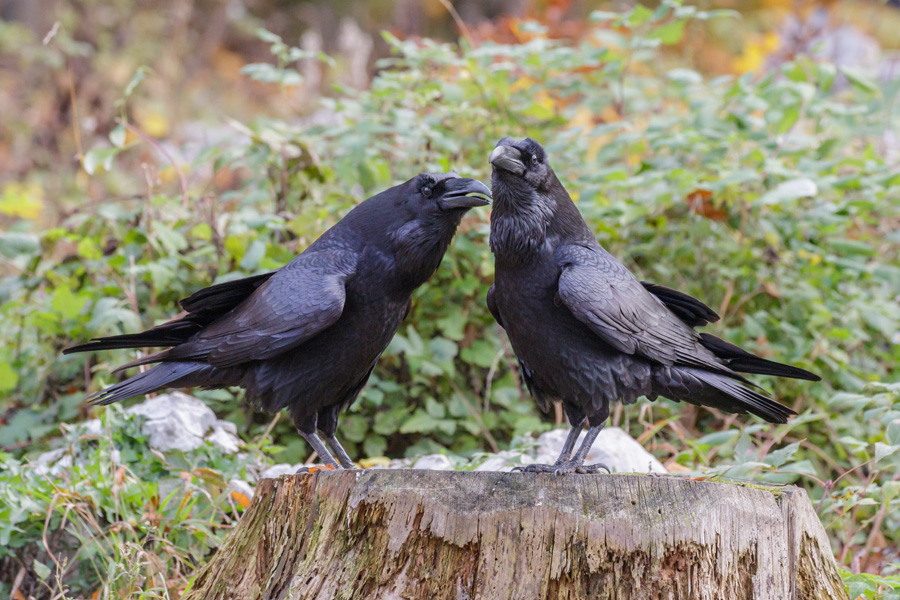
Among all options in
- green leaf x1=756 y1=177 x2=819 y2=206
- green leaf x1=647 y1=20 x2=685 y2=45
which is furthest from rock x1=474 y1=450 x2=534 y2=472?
green leaf x1=647 y1=20 x2=685 y2=45

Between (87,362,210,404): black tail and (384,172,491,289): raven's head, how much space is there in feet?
3.06

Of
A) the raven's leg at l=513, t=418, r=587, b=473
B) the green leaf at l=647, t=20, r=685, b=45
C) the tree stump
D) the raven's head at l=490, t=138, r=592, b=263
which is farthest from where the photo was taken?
the green leaf at l=647, t=20, r=685, b=45

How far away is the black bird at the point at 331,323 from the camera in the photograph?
3141mm

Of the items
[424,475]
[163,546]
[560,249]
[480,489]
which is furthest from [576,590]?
[163,546]

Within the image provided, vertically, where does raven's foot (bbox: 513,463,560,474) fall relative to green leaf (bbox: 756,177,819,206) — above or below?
below

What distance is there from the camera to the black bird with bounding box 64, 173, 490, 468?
3.14m

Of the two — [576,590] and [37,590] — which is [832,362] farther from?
[37,590]

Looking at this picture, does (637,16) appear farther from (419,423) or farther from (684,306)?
(419,423)

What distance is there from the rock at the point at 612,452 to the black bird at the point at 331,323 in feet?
3.35

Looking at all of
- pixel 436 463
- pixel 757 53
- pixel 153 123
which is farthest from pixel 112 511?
pixel 757 53

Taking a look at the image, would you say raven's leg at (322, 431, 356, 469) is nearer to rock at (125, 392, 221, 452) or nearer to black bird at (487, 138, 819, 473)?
rock at (125, 392, 221, 452)

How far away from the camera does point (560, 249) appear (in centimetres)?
304

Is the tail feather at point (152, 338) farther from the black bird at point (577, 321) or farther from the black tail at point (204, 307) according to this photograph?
the black bird at point (577, 321)

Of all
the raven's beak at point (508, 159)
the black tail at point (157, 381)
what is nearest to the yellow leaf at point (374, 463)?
the black tail at point (157, 381)
